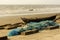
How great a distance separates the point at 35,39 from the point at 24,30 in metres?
2.24

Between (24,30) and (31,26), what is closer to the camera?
(24,30)

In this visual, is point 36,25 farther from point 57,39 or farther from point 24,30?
point 57,39

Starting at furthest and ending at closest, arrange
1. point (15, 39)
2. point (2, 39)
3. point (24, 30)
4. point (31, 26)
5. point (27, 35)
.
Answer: point (31, 26) → point (24, 30) → point (27, 35) → point (15, 39) → point (2, 39)

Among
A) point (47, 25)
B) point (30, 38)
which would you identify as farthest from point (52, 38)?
point (47, 25)

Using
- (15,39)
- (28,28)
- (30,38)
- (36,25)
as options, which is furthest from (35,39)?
(36,25)

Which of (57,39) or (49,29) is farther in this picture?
(49,29)

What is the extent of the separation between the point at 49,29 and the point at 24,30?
1.76 meters

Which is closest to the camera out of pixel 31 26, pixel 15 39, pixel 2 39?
pixel 2 39

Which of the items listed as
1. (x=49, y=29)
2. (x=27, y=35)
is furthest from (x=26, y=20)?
(x=27, y=35)

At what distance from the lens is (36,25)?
12.7 meters

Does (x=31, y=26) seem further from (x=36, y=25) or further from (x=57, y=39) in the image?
(x=57, y=39)

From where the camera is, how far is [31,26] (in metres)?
12.2

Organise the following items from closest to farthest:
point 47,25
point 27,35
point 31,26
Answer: point 27,35 → point 31,26 → point 47,25

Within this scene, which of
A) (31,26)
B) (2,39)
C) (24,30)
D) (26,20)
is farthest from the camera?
(26,20)
